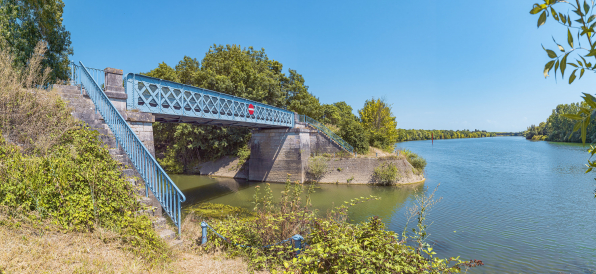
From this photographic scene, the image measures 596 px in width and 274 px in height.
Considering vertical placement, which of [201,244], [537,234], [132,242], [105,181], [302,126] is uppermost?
[302,126]

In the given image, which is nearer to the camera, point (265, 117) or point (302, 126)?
point (265, 117)

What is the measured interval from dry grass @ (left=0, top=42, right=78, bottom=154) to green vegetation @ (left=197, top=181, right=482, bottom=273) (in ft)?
13.8

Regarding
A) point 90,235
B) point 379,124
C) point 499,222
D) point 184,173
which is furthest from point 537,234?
point 184,173

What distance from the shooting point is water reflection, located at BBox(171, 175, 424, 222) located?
14.0 m

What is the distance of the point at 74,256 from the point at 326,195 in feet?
47.6

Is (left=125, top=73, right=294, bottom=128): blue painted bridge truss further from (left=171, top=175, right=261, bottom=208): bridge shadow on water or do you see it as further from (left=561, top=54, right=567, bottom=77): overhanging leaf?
(left=561, top=54, right=567, bottom=77): overhanging leaf

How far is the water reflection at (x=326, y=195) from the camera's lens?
1401cm

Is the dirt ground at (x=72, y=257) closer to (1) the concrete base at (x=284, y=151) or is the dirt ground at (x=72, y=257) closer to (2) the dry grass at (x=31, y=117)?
(2) the dry grass at (x=31, y=117)

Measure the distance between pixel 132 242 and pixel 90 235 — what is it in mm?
674

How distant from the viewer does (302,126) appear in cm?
2336

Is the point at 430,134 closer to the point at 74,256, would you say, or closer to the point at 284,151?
the point at 284,151

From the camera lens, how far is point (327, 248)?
4051mm

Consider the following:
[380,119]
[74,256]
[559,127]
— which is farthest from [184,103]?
[559,127]

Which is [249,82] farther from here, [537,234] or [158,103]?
[537,234]
